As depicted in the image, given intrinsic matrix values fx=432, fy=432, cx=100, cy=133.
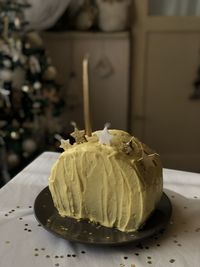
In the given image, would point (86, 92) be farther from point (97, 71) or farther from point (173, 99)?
point (173, 99)

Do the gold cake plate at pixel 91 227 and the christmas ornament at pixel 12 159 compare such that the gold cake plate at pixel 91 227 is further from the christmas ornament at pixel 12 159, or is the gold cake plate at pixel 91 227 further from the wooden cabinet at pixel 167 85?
the wooden cabinet at pixel 167 85

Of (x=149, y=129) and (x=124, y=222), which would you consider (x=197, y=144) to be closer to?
(x=149, y=129)

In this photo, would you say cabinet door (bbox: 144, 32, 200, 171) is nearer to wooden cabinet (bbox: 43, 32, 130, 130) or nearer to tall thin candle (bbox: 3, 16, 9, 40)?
wooden cabinet (bbox: 43, 32, 130, 130)

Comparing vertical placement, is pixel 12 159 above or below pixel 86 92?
below

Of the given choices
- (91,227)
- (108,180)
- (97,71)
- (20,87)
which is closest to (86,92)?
(108,180)

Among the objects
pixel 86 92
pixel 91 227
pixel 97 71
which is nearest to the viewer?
pixel 86 92

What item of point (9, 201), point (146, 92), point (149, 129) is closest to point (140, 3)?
point (146, 92)
